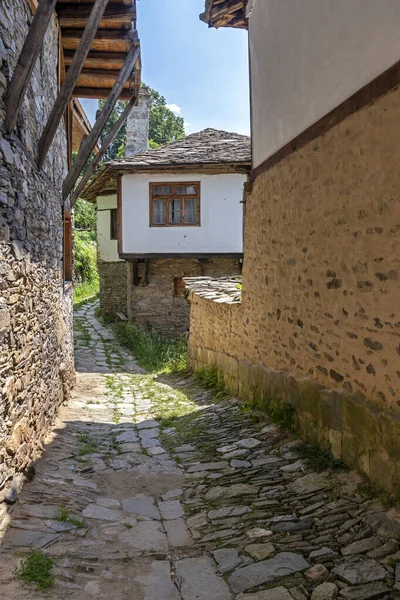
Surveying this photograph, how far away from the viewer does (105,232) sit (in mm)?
18625

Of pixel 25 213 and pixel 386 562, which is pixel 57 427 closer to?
pixel 25 213

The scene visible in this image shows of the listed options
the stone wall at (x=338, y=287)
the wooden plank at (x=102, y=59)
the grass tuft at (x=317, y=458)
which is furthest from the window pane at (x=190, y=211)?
the grass tuft at (x=317, y=458)

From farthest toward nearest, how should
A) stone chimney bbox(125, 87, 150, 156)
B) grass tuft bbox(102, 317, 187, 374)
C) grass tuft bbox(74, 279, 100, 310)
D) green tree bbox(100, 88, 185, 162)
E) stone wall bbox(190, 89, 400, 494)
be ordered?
green tree bbox(100, 88, 185, 162)
grass tuft bbox(74, 279, 100, 310)
stone chimney bbox(125, 87, 150, 156)
grass tuft bbox(102, 317, 187, 374)
stone wall bbox(190, 89, 400, 494)

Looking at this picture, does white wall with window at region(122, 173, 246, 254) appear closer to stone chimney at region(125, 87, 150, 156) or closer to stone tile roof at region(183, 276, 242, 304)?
stone tile roof at region(183, 276, 242, 304)

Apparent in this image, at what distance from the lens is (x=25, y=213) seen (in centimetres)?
447

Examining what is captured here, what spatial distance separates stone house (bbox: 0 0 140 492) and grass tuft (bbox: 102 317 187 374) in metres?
3.65

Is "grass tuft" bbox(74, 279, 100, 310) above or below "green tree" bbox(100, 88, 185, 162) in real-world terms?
below

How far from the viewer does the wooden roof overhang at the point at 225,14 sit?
6.78m

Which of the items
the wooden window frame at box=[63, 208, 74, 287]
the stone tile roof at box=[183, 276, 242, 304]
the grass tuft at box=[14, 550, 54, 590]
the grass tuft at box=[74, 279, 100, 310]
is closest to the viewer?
the grass tuft at box=[14, 550, 54, 590]

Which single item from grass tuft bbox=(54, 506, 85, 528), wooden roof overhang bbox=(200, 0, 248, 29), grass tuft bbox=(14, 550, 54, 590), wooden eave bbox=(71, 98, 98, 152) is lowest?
grass tuft bbox=(54, 506, 85, 528)

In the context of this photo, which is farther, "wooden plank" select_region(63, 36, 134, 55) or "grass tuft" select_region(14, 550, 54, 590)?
"wooden plank" select_region(63, 36, 134, 55)

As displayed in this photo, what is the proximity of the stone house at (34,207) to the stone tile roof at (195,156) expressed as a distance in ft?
17.4

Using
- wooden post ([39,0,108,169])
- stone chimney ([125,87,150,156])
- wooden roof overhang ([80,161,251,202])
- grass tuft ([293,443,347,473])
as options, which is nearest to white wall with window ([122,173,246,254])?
wooden roof overhang ([80,161,251,202])

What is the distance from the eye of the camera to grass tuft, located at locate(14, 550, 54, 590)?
285 cm
